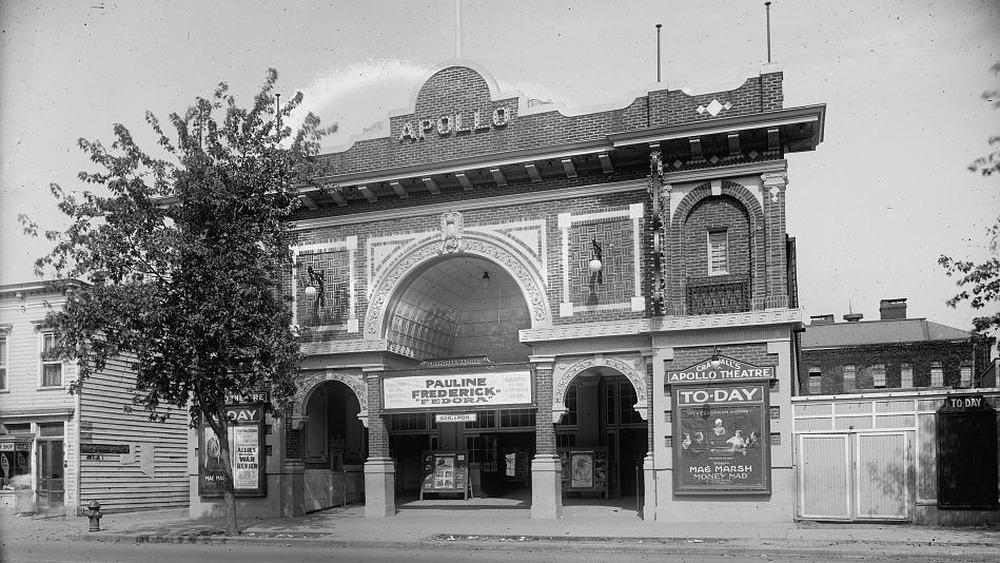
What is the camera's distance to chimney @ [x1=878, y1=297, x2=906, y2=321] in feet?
210

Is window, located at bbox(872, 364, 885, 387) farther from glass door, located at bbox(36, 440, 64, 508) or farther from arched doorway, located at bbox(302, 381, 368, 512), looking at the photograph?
glass door, located at bbox(36, 440, 64, 508)

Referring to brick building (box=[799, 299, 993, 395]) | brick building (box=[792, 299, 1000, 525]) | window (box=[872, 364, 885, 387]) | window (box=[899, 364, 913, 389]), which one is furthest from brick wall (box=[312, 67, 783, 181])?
window (box=[872, 364, 885, 387])

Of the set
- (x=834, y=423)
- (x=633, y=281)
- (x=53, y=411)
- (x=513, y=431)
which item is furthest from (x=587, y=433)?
(x=53, y=411)

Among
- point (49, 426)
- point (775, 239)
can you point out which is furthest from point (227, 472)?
point (775, 239)

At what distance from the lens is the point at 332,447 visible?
2978cm

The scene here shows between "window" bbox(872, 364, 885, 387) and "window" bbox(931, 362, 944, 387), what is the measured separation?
2.68 metres

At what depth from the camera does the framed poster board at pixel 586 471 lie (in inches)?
1107

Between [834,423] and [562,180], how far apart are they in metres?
8.34

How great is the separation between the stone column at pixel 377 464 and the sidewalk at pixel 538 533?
48 centimetres

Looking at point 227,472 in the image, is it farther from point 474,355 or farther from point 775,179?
point 775,179

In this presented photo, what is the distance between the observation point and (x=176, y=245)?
20.1 meters

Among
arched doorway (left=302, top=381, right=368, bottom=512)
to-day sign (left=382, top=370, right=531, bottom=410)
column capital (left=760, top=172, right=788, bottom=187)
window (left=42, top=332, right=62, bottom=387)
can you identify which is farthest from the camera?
window (left=42, top=332, right=62, bottom=387)

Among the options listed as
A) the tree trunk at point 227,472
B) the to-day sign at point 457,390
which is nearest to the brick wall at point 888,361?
the to-day sign at point 457,390

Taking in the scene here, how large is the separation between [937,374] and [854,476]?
40637 mm
